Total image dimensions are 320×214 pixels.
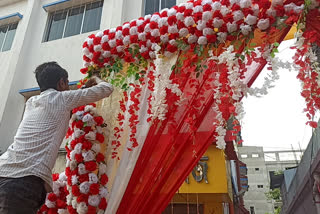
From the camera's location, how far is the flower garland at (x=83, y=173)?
1998 mm

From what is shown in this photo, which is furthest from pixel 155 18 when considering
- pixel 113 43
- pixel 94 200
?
pixel 94 200

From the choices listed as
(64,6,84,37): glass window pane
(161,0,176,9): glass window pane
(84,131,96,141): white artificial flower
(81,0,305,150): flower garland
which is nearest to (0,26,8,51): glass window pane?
(64,6,84,37): glass window pane

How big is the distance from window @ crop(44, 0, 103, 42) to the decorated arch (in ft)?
13.1

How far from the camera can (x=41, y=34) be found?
644 centimetres

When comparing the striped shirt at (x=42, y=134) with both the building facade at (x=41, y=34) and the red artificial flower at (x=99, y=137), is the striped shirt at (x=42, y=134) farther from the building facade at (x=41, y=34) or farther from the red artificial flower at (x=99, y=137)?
the building facade at (x=41, y=34)

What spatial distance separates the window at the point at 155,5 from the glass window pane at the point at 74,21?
5.13 ft

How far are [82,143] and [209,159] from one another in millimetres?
2664

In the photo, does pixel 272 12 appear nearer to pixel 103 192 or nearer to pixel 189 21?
pixel 189 21

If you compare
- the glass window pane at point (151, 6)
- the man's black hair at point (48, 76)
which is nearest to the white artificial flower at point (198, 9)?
the man's black hair at point (48, 76)

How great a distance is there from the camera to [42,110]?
180cm

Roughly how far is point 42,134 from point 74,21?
16.9 ft

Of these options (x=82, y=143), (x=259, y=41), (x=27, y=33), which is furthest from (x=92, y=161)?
(x=27, y=33)

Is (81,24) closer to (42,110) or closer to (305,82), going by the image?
(42,110)

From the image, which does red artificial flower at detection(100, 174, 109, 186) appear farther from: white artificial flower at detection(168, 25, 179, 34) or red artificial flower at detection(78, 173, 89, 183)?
white artificial flower at detection(168, 25, 179, 34)
